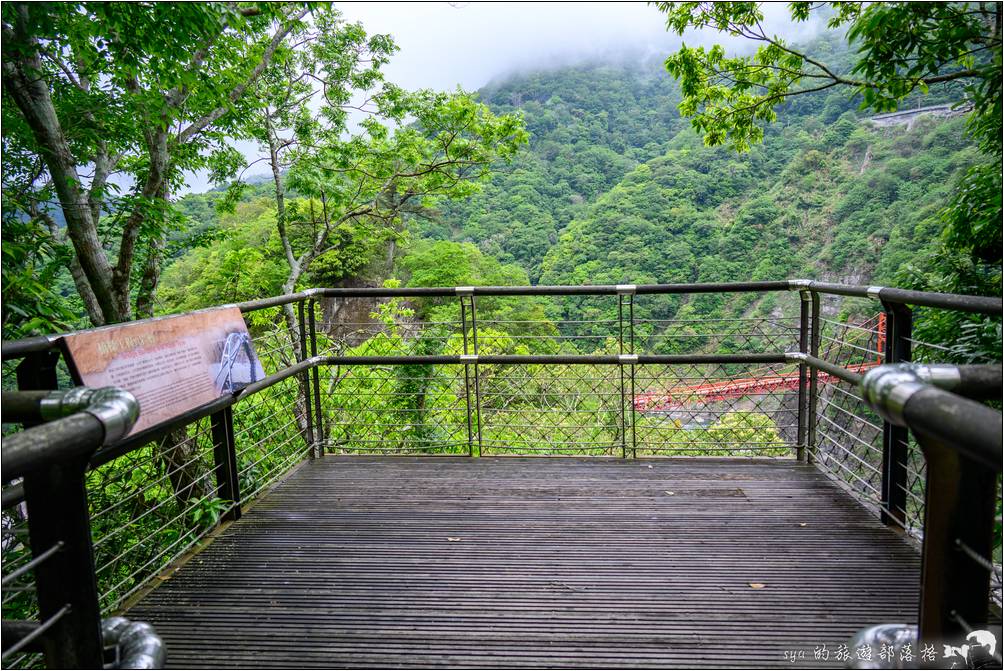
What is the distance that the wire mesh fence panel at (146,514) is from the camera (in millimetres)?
2176

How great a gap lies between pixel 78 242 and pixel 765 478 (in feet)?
15.3

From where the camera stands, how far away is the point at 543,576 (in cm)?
208

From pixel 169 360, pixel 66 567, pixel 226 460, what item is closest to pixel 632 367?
pixel 226 460

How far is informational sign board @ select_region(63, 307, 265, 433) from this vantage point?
1.75 m

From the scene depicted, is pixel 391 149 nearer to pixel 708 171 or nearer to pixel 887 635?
pixel 887 635

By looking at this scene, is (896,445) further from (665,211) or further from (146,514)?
(665,211)

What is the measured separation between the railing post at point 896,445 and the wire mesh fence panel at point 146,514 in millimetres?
2660

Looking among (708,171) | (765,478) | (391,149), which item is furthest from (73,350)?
(708,171)

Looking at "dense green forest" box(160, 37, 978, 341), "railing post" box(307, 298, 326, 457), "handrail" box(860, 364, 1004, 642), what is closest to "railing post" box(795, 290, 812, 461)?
"handrail" box(860, 364, 1004, 642)

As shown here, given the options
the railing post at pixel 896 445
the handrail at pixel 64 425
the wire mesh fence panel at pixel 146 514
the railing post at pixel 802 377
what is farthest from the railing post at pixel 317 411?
the railing post at pixel 896 445

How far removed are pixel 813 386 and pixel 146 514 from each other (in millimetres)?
3026

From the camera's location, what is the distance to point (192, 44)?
3354mm

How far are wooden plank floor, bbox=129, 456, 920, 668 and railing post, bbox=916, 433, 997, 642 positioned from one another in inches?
32.2

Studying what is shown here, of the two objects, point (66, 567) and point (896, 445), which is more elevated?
point (66, 567)
